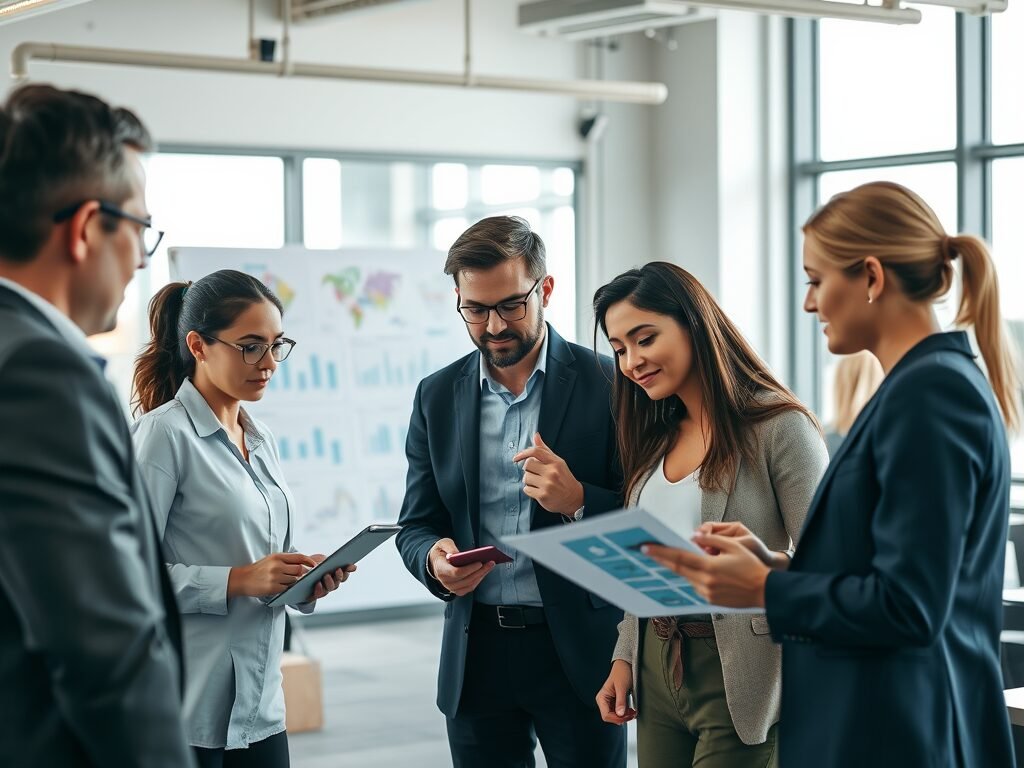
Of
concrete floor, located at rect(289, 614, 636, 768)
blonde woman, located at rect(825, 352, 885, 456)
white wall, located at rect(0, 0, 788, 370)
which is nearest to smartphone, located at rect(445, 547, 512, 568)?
concrete floor, located at rect(289, 614, 636, 768)

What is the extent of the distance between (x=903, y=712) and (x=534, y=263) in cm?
131

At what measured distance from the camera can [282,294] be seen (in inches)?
253

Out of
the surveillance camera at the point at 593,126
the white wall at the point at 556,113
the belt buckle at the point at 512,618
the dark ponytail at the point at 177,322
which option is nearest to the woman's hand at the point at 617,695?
the belt buckle at the point at 512,618

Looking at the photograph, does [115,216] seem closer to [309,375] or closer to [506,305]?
[506,305]

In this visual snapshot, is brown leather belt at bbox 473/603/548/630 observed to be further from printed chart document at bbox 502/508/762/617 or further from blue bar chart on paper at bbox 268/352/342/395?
blue bar chart on paper at bbox 268/352/342/395

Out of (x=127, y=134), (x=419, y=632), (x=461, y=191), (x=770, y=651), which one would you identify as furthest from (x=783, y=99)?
(x=127, y=134)

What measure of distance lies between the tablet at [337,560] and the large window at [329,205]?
172 inches

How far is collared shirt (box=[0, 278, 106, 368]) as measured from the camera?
4.58ft

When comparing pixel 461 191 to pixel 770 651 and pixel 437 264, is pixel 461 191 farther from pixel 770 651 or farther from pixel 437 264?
pixel 770 651

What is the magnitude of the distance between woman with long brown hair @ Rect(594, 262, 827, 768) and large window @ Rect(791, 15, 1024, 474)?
3742mm

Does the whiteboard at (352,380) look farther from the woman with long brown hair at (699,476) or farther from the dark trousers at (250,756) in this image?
the woman with long brown hair at (699,476)

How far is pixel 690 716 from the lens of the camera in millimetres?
2309

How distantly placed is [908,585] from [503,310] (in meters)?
1.21

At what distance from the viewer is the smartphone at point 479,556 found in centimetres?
235
